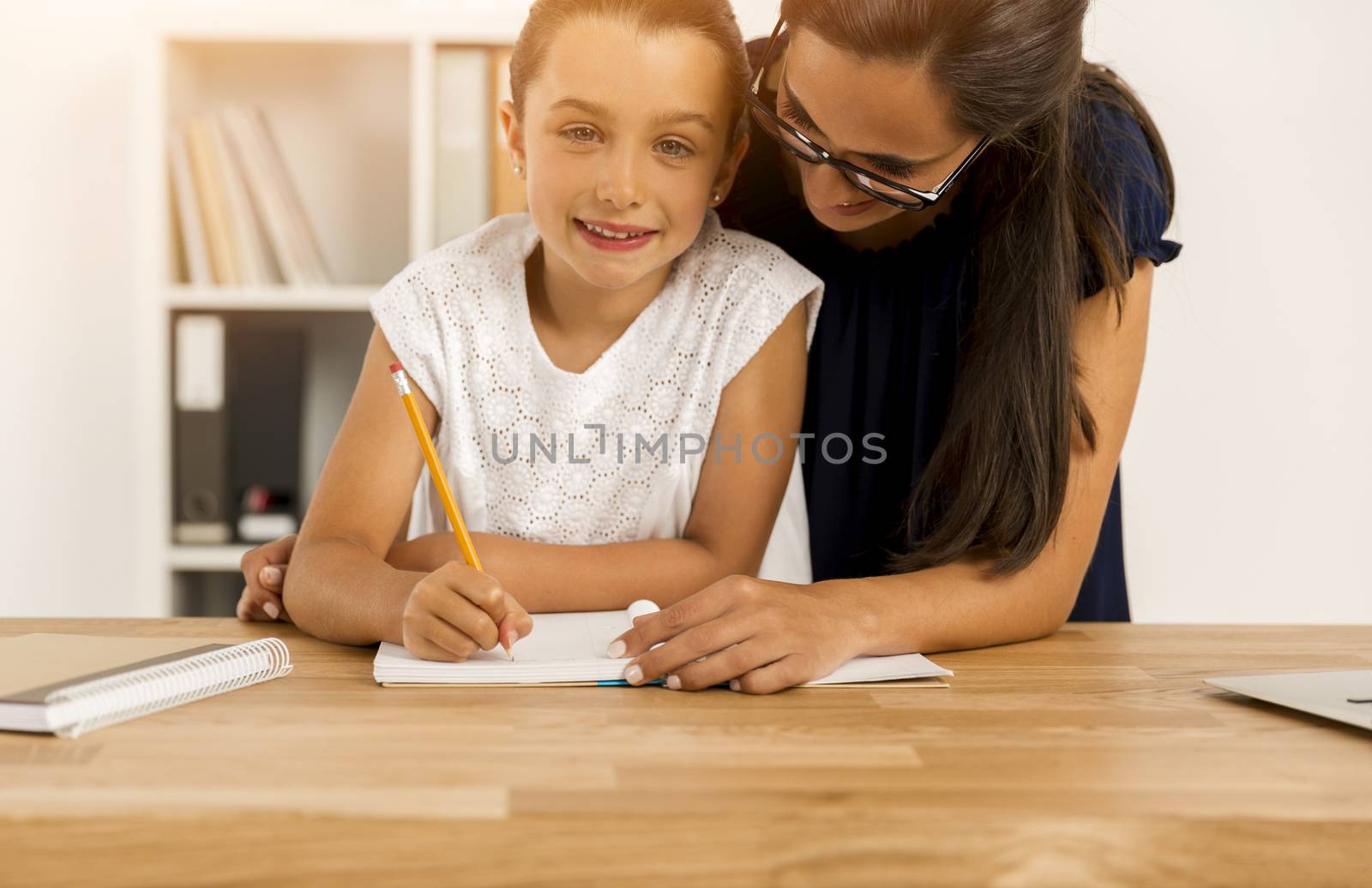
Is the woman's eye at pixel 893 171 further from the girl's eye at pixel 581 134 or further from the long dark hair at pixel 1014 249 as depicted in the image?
the girl's eye at pixel 581 134

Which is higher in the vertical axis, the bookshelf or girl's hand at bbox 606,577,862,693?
the bookshelf

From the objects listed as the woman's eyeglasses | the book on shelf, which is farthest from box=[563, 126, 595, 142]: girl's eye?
the book on shelf

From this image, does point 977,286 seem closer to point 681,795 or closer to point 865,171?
point 865,171

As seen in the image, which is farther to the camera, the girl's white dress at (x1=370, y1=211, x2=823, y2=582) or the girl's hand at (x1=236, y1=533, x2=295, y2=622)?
the girl's white dress at (x1=370, y1=211, x2=823, y2=582)

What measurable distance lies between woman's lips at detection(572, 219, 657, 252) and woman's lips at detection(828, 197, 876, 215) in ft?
0.59

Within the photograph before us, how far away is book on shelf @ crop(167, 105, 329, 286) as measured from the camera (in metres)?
2.12

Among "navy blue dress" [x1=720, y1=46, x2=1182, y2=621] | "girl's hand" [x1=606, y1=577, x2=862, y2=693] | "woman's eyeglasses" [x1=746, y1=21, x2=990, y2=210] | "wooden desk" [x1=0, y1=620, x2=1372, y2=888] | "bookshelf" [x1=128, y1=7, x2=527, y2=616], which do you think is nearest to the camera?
"wooden desk" [x1=0, y1=620, x2=1372, y2=888]

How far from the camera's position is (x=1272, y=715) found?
753mm

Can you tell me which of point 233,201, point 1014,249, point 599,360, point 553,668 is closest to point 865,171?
point 1014,249

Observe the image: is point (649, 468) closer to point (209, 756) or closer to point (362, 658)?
point (362, 658)

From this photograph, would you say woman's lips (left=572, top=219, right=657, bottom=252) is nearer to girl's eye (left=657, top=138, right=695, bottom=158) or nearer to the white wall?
girl's eye (left=657, top=138, right=695, bottom=158)

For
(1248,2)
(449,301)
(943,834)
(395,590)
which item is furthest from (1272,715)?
(1248,2)

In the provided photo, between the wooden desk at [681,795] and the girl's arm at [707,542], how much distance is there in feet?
0.99

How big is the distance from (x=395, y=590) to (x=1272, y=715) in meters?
0.61
